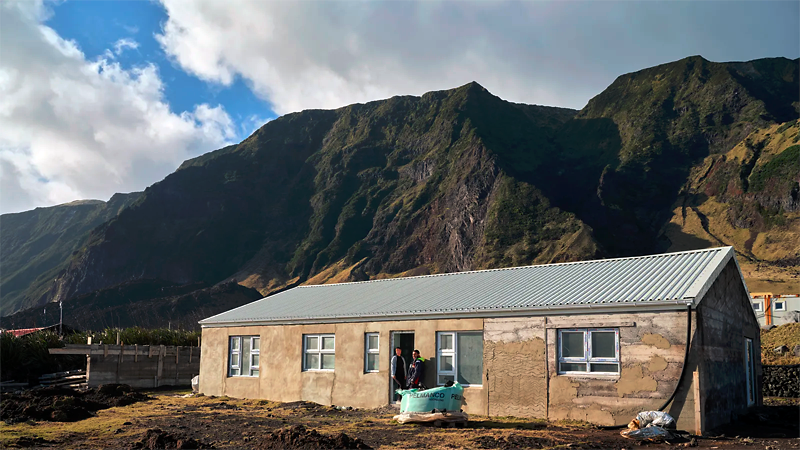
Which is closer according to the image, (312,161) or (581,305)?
(581,305)

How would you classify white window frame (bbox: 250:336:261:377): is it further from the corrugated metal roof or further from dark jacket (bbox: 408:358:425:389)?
dark jacket (bbox: 408:358:425:389)

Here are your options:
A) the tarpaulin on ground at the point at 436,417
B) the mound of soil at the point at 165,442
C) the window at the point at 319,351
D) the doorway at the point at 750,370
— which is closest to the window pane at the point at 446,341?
the tarpaulin on ground at the point at 436,417

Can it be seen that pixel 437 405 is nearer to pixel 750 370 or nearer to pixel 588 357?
pixel 588 357

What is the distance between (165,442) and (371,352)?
805 cm

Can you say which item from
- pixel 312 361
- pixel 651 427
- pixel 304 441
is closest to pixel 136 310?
pixel 312 361

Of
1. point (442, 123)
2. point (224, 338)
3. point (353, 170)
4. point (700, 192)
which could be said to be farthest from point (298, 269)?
point (224, 338)

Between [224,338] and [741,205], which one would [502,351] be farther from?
[741,205]

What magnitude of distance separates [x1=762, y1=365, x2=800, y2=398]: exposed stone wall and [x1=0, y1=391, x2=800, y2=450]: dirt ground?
646cm

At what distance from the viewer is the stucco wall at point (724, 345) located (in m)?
15.5

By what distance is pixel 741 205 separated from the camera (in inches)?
3952

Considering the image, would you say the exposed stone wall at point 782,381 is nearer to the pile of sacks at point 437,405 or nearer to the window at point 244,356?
the pile of sacks at point 437,405

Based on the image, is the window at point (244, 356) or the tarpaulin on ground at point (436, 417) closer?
the tarpaulin on ground at point (436, 417)

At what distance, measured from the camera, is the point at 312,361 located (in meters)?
22.3

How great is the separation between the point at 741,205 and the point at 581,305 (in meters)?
96.9
